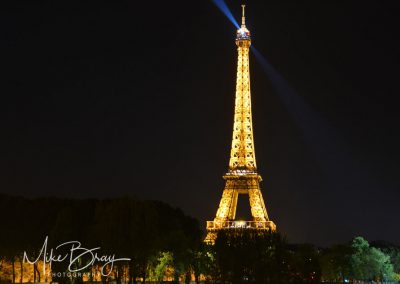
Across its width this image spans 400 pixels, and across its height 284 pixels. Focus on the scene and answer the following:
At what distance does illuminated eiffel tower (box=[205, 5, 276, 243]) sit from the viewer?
94562mm

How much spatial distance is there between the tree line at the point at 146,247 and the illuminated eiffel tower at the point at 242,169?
1407cm

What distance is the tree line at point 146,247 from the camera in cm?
5603

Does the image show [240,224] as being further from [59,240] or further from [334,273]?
[59,240]

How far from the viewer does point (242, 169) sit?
98062 mm

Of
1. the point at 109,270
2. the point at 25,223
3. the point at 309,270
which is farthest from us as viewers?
the point at 25,223

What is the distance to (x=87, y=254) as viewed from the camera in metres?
62.2

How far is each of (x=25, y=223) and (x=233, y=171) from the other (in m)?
32.8

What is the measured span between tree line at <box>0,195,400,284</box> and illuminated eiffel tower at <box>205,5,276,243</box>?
14.1 m

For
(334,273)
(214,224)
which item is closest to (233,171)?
(214,224)
